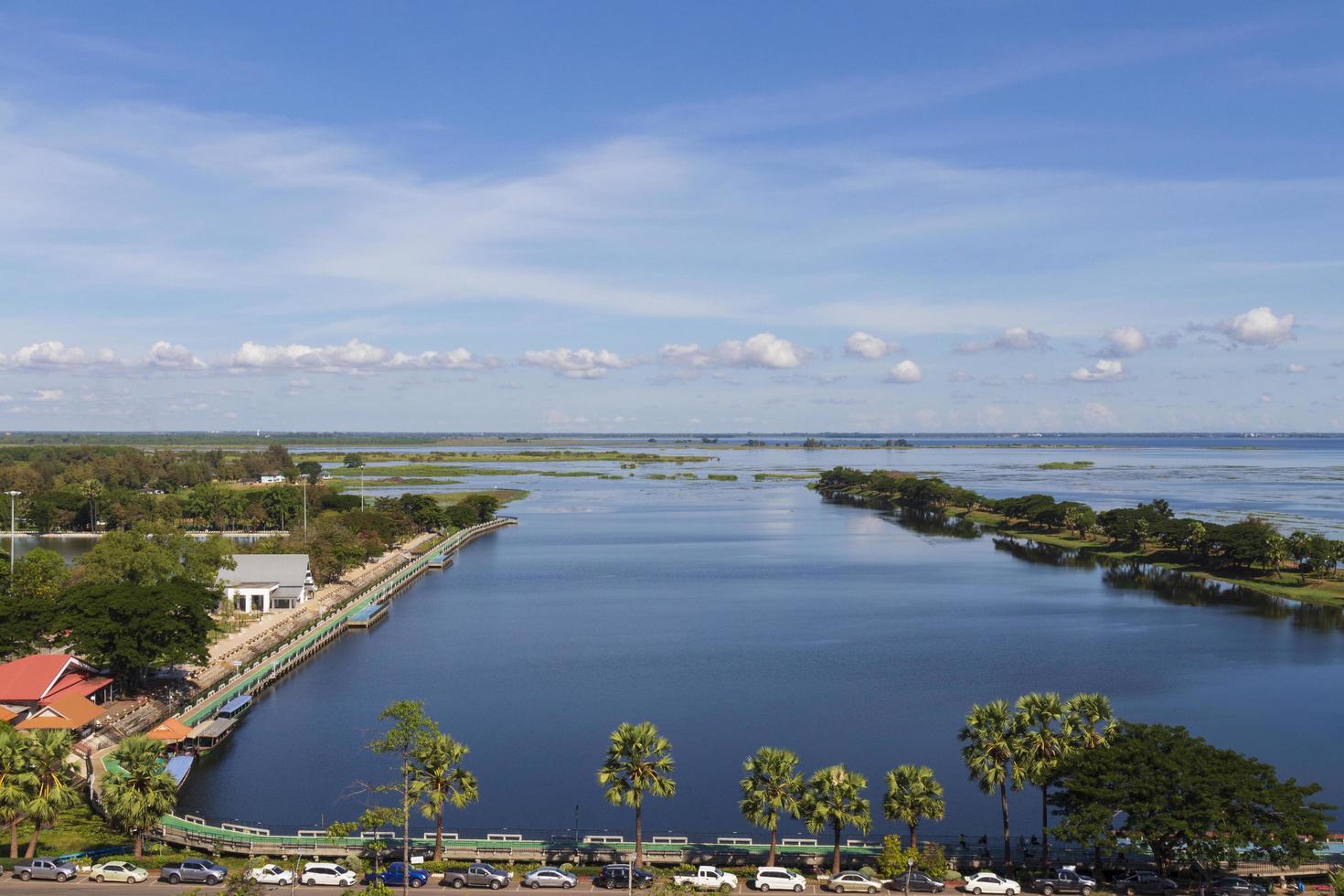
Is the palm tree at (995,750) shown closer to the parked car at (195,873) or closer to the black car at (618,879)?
the black car at (618,879)

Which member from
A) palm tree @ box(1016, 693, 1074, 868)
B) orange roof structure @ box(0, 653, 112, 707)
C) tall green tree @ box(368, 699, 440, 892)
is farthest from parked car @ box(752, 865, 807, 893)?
orange roof structure @ box(0, 653, 112, 707)

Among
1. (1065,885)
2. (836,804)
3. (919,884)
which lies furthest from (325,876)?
(1065,885)

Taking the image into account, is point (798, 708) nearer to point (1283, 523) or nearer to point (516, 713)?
point (516, 713)

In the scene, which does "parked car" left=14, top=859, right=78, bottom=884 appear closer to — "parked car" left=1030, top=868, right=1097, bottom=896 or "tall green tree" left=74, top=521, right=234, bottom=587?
"tall green tree" left=74, top=521, right=234, bottom=587

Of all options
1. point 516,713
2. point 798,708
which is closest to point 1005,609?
point 798,708

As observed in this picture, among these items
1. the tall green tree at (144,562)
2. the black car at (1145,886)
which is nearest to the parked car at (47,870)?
the tall green tree at (144,562)
